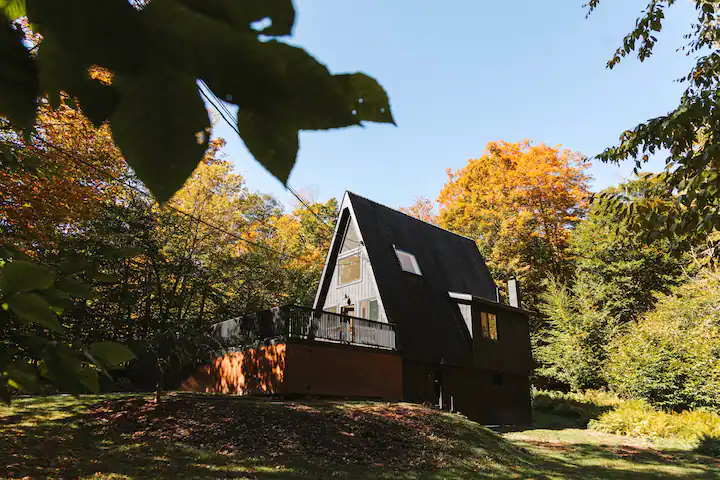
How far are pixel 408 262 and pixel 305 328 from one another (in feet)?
21.8

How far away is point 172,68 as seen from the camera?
1.84 ft

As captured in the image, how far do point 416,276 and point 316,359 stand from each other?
6.56 meters

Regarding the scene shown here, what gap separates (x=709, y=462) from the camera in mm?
12750

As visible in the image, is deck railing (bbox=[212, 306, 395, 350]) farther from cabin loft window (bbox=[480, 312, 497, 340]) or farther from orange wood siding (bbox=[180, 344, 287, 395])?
cabin loft window (bbox=[480, 312, 497, 340])

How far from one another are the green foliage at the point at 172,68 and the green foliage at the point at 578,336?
29459mm

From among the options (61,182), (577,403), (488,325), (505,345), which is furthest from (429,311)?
(61,182)

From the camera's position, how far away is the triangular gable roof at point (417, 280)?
59.2 feet

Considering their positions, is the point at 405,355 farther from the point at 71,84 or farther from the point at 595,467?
the point at 71,84

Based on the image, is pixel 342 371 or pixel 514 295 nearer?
pixel 342 371

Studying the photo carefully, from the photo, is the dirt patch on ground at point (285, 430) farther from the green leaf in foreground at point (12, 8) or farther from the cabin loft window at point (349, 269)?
the green leaf in foreground at point (12, 8)

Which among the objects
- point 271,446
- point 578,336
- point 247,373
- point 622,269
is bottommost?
point 271,446

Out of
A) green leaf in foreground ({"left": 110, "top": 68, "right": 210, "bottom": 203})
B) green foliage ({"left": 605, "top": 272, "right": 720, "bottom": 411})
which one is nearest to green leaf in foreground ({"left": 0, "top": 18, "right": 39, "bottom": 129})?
green leaf in foreground ({"left": 110, "top": 68, "right": 210, "bottom": 203})

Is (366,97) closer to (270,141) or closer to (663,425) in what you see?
(270,141)

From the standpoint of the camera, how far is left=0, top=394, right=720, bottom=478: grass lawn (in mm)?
7832
